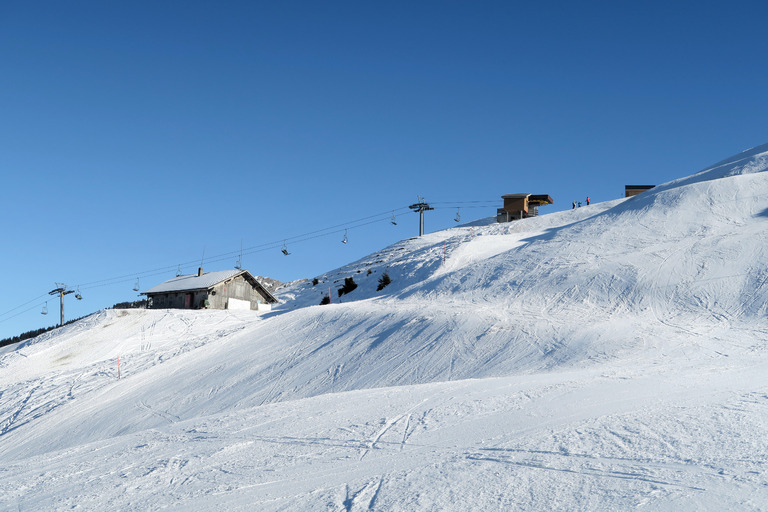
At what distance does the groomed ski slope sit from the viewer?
6867mm

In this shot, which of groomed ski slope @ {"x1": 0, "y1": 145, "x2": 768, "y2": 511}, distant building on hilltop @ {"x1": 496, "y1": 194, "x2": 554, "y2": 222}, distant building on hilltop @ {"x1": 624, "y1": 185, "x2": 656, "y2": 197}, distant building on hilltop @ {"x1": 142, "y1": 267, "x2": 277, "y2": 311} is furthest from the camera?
distant building on hilltop @ {"x1": 496, "y1": 194, "x2": 554, "y2": 222}

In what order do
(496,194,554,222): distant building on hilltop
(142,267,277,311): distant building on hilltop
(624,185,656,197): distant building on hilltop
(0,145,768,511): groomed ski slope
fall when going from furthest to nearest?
(496,194,554,222): distant building on hilltop < (624,185,656,197): distant building on hilltop < (142,267,277,311): distant building on hilltop < (0,145,768,511): groomed ski slope

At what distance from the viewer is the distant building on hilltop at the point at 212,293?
157 ft

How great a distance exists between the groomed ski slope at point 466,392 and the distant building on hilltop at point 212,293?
11.2 meters

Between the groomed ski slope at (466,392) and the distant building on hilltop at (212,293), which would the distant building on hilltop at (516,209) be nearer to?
the distant building on hilltop at (212,293)

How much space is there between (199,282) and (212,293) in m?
2.54

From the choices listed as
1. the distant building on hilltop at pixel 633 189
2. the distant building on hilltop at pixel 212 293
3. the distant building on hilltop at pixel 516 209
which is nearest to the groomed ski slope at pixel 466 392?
the distant building on hilltop at pixel 212 293

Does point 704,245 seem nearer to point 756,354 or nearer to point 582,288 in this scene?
point 582,288

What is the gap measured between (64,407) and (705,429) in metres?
19.6

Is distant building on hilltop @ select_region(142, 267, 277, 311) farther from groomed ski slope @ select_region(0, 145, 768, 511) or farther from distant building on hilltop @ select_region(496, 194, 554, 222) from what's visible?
distant building on hilltop @ select_region(496, 194, 554, 222)

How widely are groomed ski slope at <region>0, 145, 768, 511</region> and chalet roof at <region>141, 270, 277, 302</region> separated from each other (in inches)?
462

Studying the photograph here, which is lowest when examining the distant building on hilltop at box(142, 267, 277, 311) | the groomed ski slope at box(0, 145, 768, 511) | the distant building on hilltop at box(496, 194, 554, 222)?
the groomed ski slope at box(0, 145, 768, 511)

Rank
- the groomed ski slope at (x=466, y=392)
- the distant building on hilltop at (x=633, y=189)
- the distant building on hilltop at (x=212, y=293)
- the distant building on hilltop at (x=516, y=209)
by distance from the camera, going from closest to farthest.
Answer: the groomed ski slope at (x=466, y=392) → the distant building on hilltop at (x=212, y=293) → the distant building on hilltop at (x=633, y=189) → the distant building on hilltop at (x=516, y=209)

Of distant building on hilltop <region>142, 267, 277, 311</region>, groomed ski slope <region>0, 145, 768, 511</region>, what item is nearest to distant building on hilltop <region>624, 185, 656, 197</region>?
groomed ski slope <region>0, 145, 768, 511</region>
